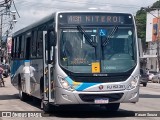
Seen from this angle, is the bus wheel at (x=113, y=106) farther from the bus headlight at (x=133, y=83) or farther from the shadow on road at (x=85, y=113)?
the bus headlight at (x=133, y=83)

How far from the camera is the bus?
48.6 feet

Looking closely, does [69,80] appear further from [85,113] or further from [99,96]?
[85,113]

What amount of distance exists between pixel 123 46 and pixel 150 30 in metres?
67.2

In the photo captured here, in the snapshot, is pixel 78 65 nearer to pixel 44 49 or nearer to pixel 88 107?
pixel 44 49

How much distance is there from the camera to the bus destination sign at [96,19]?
15403 millimetres

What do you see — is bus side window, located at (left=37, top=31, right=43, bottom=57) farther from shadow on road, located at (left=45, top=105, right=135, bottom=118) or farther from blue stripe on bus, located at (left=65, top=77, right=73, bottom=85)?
blue stripe on bus, located at (left=65, top=77, right=73, bottom=85)

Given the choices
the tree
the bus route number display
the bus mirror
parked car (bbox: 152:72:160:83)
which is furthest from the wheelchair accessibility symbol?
the tree

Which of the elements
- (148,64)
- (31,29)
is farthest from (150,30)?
(31,29)

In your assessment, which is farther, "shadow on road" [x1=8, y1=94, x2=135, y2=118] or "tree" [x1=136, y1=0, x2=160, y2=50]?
"tree" [x1=136, y1=0, x2=160, y2=50]

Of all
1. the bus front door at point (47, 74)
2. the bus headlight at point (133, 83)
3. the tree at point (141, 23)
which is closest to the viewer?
the bus headlight at point (133, 83)

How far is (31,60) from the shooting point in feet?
64.0

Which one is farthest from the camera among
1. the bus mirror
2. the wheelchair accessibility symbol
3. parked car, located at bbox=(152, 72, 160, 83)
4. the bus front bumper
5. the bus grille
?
parked car, located at bbox=(152, 72, 160, 83)

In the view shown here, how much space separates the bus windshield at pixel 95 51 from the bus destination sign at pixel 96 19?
0.25m

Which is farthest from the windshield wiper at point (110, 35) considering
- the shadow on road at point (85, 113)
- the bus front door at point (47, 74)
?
the shadow on road at point (85, 113)
